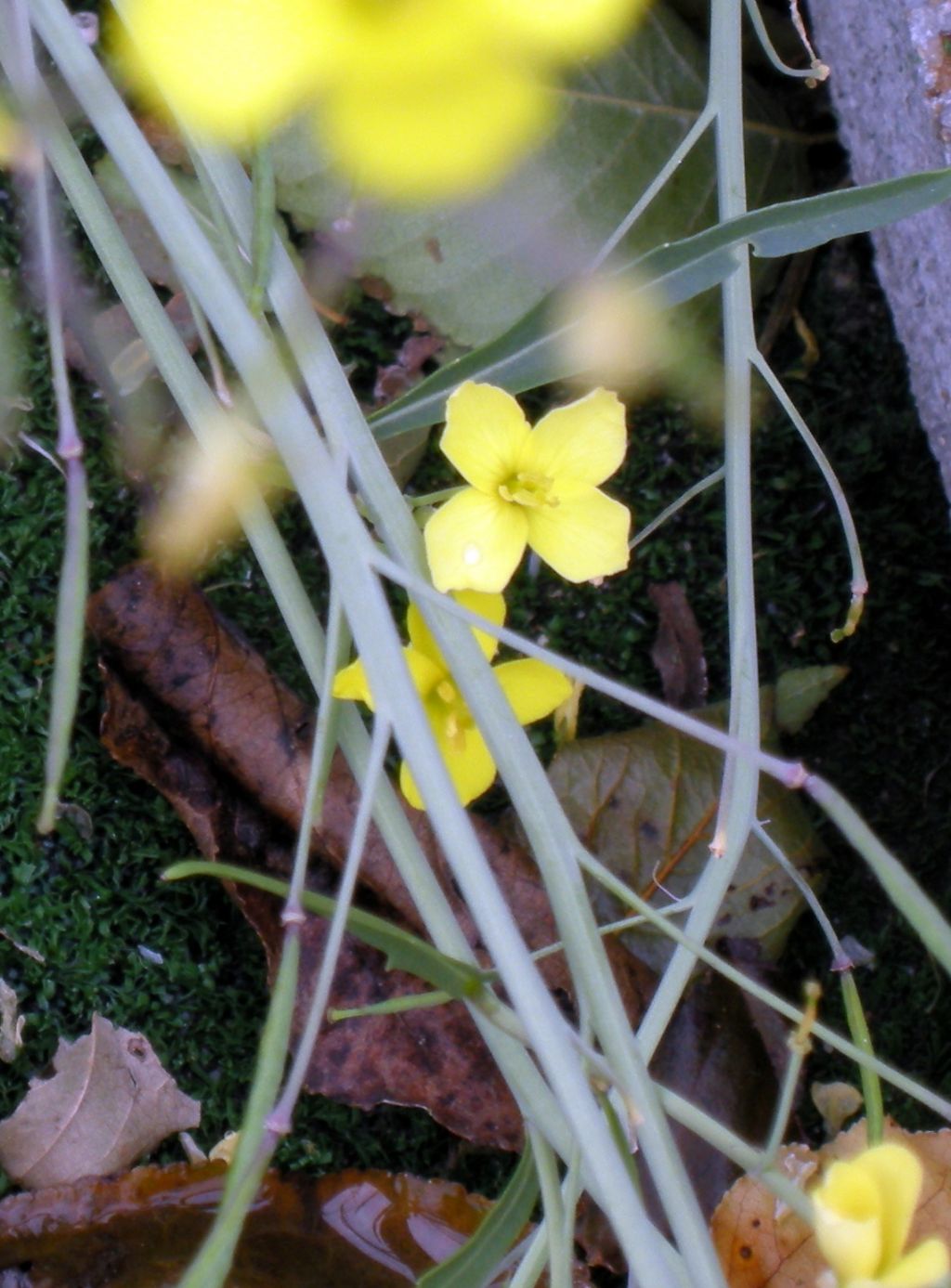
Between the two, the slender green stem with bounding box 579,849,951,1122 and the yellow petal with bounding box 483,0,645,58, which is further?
A: the yellow petal with bounding box 483,0,645,58

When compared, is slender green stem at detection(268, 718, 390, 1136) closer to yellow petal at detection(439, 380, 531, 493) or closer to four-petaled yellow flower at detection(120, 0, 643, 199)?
yellow petal at detection(439, 380, 531, 493)

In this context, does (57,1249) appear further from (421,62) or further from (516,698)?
(421,62)

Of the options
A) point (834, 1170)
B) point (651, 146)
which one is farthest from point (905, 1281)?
point (651, 146)

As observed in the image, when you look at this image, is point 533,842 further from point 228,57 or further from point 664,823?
point 228,57

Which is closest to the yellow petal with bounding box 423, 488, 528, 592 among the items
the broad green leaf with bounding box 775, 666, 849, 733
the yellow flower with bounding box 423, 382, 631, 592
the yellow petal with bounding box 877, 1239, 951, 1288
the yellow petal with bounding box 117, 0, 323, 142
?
the yellow flower with bounding box 423, 382, 631, 592

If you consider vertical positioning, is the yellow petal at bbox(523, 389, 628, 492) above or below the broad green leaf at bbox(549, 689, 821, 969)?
above

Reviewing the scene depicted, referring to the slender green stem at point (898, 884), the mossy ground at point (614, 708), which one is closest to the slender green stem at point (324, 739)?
the slender green stem at point (898, 884)

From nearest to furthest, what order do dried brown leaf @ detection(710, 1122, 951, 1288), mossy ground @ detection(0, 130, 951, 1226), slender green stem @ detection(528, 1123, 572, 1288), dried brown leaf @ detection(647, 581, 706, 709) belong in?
A: 1. slender green stem @ detection(528, 1123, 572, 1288)
2. dried brown leaf @ detection(710, 1122, 951, 1288)
3. mossy ground @ detection(0, 130, 951, 1226)
4. dried brown leaf @ detection(647, 581, 706, 709)

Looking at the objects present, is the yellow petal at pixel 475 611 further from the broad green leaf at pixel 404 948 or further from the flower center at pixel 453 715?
the broad green leaf at pixel 404 948
